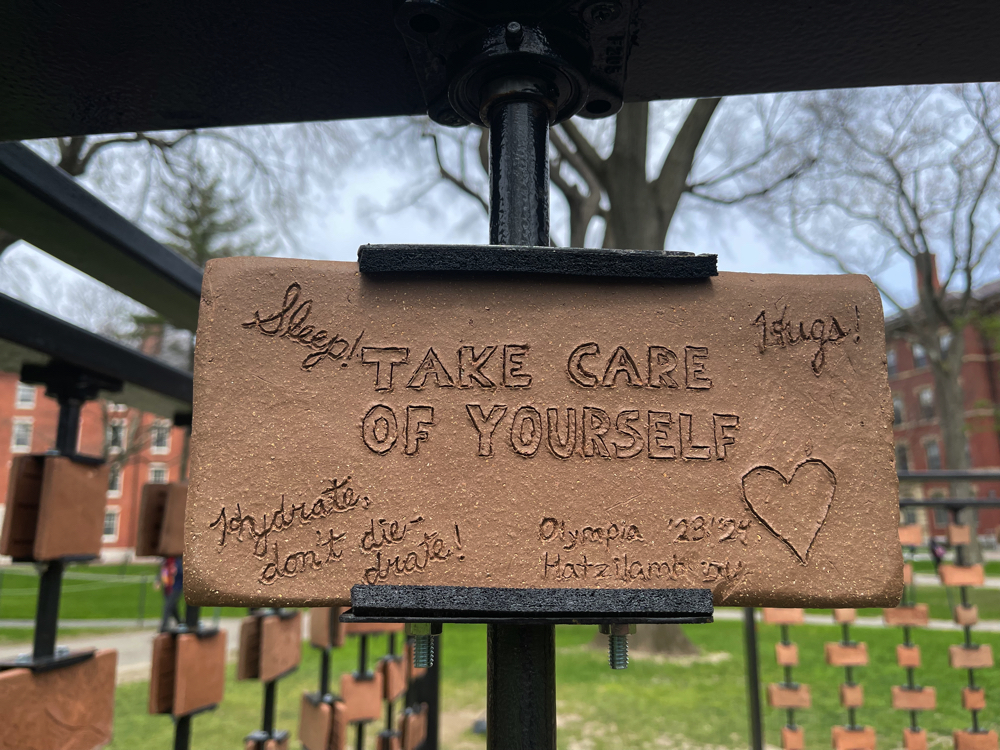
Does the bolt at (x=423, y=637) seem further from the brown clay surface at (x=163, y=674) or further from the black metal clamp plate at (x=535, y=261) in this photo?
the brown clay surface at (x=163, y=674)

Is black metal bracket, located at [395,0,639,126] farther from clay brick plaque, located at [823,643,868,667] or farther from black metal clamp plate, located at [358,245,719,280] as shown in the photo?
clay brick plaque, located at [823,643,868,667]

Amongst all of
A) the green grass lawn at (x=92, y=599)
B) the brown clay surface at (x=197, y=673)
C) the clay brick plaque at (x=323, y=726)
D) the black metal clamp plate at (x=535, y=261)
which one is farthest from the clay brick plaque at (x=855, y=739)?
the green grass lawn at (x=92, y=599)

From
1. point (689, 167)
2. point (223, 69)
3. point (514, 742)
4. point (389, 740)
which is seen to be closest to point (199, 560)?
point (514, 742)

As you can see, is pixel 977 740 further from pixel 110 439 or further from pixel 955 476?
pixel 110 439

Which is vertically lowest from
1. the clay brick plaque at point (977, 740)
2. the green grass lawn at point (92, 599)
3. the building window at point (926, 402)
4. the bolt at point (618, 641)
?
the green grass lawn at point (92, 599)

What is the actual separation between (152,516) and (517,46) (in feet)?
7.45

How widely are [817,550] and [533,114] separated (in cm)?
79

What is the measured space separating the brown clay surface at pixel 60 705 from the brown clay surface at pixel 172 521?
19.4 inches

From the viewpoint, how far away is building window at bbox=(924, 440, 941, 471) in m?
29.7

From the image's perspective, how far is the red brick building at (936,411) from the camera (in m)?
26.4

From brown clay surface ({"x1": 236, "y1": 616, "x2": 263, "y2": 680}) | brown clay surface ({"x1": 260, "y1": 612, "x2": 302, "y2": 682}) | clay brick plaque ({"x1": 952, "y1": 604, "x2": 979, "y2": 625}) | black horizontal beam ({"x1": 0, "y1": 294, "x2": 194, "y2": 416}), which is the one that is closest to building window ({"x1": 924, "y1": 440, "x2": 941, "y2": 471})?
clay brick plaque ({"x1": 952, "y1": 604, "x2": 979, "y2": 625})

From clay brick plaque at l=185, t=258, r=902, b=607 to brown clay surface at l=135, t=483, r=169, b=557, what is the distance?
180 cm

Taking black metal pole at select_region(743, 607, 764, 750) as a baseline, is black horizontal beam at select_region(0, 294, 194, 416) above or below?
above

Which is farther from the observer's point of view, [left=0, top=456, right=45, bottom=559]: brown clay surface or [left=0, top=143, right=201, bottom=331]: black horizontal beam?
[left=0, top=456, right=45, bottom=559]: brown clay surface
